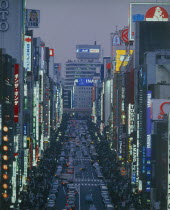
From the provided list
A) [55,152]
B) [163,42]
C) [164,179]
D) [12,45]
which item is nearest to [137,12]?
[163,42]

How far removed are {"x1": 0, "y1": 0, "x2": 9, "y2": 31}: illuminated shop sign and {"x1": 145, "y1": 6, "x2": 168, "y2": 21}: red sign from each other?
21.5m

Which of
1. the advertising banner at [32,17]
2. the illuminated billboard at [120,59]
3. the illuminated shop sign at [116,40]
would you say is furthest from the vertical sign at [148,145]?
the illuminated shop sign at [116,40]

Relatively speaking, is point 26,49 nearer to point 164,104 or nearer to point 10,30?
point 10,30

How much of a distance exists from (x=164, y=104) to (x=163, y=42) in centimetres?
3163

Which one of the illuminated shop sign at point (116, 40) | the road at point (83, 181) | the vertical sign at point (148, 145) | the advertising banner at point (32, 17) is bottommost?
the road at point (83, 181)

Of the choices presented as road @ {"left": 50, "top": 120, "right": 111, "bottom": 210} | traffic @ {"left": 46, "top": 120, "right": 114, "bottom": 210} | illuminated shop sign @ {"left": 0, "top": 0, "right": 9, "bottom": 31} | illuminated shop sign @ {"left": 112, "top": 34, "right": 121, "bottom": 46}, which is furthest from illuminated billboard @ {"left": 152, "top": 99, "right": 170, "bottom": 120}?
illuminated shop sign @ {"left": 112, "top": 34, "right": 121, "bottom": 46}

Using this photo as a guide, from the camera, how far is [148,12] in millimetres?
84938

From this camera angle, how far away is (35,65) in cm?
9525

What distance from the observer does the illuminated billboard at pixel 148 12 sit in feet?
280

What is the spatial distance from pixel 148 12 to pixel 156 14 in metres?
1.22

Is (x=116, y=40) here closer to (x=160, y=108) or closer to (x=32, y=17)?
(x=32, y=17)

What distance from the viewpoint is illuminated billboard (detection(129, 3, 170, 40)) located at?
280 feet

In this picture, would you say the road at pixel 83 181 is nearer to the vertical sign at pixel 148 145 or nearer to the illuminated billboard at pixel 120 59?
the vertical sign at pixel 148 145

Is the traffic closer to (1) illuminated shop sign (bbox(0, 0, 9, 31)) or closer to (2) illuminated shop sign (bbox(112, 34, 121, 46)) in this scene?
(1) illuminated shop sign (bbox(0, 0, 9, 31))
